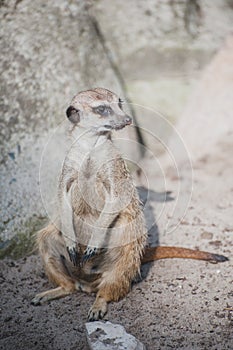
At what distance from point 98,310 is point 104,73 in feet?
6.81

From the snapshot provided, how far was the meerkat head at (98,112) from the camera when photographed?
7.86 ft

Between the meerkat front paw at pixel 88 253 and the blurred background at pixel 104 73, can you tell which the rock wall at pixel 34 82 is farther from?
the meerkat front paw at pixel 88 253

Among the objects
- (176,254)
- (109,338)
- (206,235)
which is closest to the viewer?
(109,338)

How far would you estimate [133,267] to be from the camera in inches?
101

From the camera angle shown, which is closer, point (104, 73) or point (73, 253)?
point (73, 253)

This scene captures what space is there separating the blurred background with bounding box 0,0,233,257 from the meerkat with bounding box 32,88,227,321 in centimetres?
57

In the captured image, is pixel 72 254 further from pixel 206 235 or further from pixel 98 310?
pixel 206 235

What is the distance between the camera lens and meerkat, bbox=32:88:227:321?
249 cm

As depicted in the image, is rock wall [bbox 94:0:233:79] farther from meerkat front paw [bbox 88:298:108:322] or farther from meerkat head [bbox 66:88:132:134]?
meerkat front paw [bbox 88:298:108:322]

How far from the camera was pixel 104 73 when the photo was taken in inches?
158

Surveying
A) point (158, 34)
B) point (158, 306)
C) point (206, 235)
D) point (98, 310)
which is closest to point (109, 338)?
point (98, 310)

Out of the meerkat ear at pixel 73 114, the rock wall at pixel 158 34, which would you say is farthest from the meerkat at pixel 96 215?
the rock wall at pixel 158 34

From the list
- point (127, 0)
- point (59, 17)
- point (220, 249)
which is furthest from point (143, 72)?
point (220, 249)

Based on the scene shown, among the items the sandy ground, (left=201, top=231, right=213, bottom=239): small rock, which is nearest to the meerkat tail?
the sandy ground
